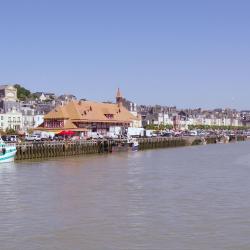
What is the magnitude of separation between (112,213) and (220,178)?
55.4 feet

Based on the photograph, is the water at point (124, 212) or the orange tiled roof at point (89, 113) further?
the orange tiled roof at point (89, 113)

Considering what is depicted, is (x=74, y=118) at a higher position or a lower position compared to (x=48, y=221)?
higher

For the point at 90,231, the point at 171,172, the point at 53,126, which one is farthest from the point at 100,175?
the point at 53,126

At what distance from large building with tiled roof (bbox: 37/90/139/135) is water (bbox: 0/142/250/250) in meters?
54.4

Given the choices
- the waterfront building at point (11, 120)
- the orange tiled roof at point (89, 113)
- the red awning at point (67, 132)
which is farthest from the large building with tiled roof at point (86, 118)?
the waterfront building at point (11, 120)

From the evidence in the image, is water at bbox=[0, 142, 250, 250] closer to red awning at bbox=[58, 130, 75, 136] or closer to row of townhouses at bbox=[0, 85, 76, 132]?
red awning at bbox=[58, 130, 75, 136]

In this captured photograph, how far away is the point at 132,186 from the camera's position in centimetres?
3697

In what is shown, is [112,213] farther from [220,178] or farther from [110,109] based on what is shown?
[110,109]

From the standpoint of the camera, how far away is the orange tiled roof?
9925 cm

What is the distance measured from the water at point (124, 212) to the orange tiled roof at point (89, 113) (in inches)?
2175

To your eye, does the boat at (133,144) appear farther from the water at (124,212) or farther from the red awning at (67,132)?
the water at (124,212)

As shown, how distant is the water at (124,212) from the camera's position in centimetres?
2198

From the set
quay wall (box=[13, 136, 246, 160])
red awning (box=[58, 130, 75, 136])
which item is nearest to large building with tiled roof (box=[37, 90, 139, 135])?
red awning (box=[58, 130, 75, 136])

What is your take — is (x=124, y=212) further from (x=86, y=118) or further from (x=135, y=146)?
(x=86, y=118)
